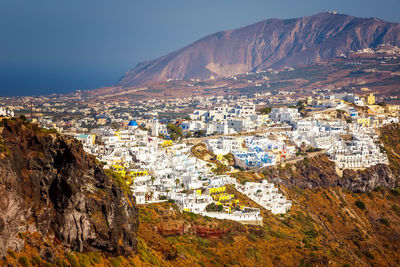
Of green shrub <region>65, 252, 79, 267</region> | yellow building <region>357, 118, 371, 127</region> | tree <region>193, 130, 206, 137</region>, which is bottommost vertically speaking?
yellow building <region>357, 118, 371, 127</region>

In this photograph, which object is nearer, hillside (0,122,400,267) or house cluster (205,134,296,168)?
hillside (0,122,400,267)

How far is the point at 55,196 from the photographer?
19.1 meters

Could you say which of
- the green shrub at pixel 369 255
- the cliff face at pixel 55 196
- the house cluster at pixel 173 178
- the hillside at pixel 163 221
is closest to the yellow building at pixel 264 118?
the hillside at pixel 163 221

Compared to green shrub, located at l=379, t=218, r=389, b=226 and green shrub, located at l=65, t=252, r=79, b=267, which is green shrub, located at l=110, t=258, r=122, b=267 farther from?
green shrub, located at l=379, t=218, r=389, b=226

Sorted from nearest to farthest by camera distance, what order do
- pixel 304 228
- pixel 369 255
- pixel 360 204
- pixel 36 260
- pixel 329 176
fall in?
1. pixel 36 260
2. pixel 304 228
3. pixel 369 255
4. pixel 360 204
5. pixel 329 176

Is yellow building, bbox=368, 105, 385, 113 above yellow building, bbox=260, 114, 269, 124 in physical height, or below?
below

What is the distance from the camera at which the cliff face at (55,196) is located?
56.1 ft

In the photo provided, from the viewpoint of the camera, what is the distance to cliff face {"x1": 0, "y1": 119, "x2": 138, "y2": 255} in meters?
17.1

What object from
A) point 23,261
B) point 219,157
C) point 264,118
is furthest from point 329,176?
point 23,261

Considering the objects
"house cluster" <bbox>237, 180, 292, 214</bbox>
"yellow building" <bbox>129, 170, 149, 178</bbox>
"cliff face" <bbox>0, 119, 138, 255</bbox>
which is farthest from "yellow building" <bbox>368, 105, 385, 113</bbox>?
"cliff face" <bbox>0, 119, 138, 255</bbox>

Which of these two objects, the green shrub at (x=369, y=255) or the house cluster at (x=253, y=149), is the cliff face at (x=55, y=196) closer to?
the green shrub at (x=369, y=255)

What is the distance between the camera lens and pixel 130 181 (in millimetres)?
32531

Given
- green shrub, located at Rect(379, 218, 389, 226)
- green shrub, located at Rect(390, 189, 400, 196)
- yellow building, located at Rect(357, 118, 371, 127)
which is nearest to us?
green shrub, located at Rect(379, 218, 389, 226)

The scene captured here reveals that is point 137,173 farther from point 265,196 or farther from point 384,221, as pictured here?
point 384,221
